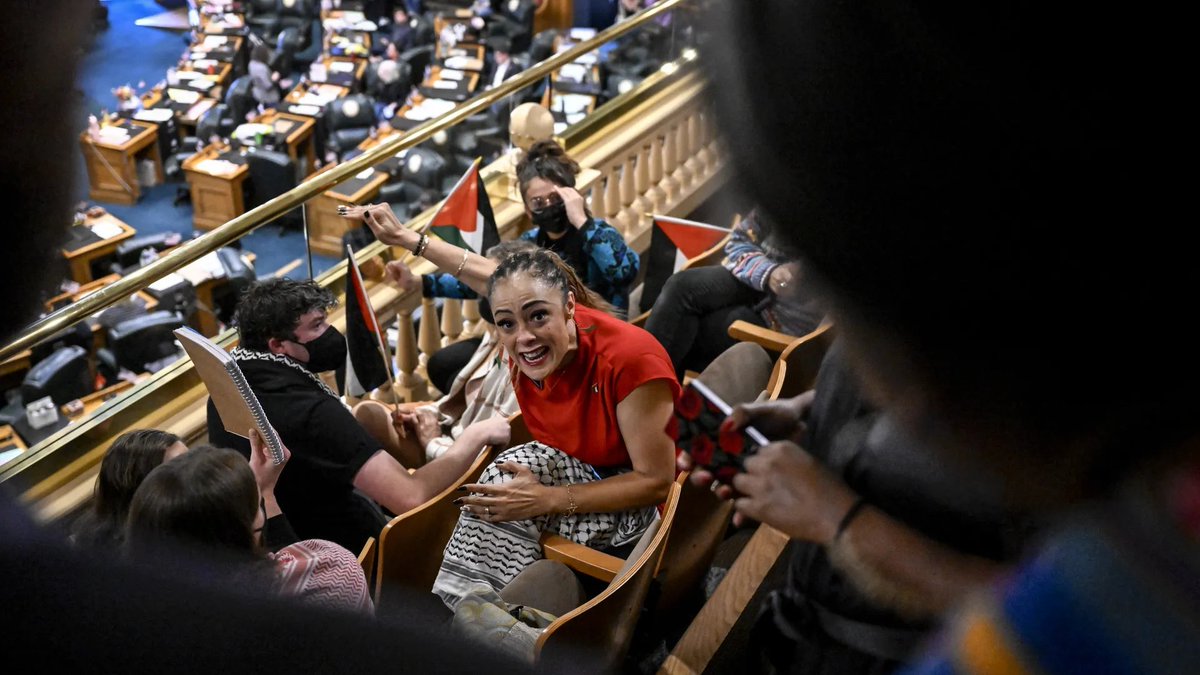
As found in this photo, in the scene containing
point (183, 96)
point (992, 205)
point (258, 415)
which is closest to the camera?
point (992, 205)

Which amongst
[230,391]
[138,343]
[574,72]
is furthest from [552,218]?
[574,72]

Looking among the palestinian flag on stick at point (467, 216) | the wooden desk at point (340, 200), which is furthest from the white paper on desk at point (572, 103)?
the palestinian flag on stick at point (467, 216)

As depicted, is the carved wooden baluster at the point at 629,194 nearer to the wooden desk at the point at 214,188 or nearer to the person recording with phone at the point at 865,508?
the person recording with phone at the point at 865,508

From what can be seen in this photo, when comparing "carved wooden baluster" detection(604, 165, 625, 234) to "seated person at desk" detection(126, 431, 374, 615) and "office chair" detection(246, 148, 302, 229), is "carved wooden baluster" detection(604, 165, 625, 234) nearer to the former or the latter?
"seated person at desk" detection(126, 431, 374, 615)

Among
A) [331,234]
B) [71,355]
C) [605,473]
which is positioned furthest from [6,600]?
[331,234]

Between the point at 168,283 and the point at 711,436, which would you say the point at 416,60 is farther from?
the point at 711,436

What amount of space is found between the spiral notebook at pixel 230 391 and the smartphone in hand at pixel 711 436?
145cm

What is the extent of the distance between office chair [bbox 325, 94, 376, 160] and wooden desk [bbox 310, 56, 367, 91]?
0.89 m

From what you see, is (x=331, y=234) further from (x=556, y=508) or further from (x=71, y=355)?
(x=556, y=508)

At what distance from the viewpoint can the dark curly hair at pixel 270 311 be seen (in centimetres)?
252

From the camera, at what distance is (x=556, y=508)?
2.29 m

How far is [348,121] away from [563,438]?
8215mm

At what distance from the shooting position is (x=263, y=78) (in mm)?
10812

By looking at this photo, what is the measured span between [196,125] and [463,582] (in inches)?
372
